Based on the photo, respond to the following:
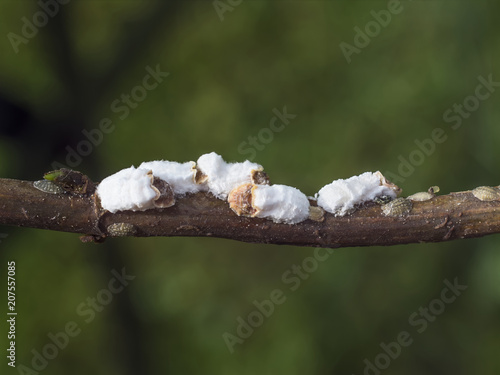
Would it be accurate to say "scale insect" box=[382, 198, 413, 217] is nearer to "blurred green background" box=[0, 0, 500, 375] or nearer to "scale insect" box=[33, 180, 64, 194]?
"scale insect" box=[33, 180, 64, 194]

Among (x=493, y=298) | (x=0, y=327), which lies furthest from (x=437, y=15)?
(x=0, y=327)

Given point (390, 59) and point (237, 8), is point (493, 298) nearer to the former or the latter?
point (390, 59)

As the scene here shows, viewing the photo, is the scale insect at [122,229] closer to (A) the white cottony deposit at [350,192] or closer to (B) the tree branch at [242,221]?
(B) the tree branch at [242,221]

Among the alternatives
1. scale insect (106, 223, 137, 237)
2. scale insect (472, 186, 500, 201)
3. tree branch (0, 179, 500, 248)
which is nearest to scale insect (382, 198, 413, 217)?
tree branch (0, 179, 500, 248)

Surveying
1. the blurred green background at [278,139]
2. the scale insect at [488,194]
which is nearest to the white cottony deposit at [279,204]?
the scale insect at [488,194]

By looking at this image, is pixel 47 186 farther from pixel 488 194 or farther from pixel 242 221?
pixel 488 194

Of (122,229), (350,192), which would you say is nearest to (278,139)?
(350,192)
